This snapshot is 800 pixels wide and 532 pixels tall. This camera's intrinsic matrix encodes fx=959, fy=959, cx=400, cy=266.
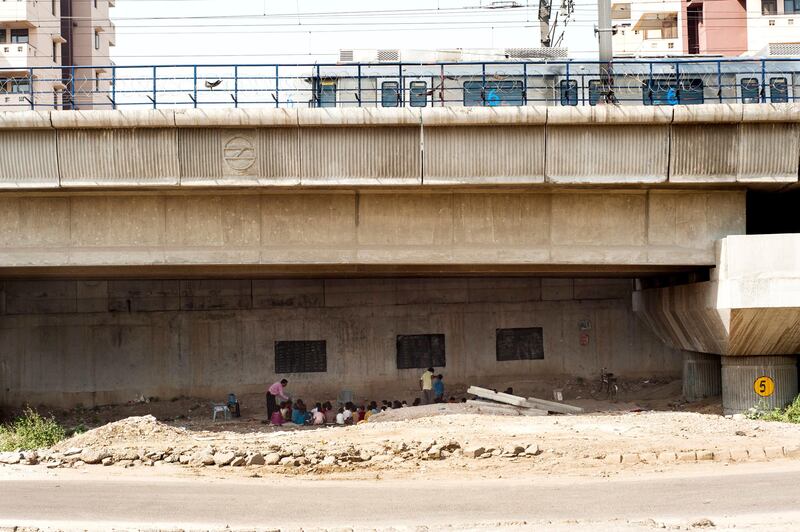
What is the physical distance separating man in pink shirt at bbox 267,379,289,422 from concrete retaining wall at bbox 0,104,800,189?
943 centimetres

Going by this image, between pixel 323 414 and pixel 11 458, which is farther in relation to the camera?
pixel 323 414

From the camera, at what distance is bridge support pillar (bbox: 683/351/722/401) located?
91.8 ft

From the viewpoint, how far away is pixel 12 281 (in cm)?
3162

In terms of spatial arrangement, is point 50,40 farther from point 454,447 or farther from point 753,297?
point 753,297

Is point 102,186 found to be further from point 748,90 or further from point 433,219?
point 748,90

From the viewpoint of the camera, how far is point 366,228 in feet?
75.6

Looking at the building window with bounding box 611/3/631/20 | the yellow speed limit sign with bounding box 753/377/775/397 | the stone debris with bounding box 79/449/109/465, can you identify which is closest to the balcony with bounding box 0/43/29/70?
the stone debris with bounding box 79/449/109/465

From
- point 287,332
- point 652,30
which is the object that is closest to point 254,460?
point 287,332

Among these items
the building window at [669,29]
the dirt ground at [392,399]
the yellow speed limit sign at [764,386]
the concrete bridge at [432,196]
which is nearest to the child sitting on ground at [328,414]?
the dirt ground at [392,399]

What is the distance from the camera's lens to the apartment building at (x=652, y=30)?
223ft

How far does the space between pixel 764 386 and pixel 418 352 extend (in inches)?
466

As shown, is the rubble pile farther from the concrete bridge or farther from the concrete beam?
the concrete beam

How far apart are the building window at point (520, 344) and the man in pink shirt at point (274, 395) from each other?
744cm

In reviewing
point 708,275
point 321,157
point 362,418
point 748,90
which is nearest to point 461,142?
point 321,157
